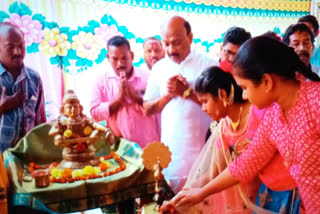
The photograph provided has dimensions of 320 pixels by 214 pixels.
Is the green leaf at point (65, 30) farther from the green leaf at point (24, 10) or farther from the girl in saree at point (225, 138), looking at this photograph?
the girl in saree at point (225, 138)

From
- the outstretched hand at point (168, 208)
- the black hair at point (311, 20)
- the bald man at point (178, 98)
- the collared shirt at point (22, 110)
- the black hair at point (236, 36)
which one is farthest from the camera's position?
the black hair at point (311, 20)

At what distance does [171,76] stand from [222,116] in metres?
0.46

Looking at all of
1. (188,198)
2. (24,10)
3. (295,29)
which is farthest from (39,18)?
(295,29)

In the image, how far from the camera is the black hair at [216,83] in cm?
185

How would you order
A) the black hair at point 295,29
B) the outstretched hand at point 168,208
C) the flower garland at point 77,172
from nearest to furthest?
the outstretched hand at point 168,208 < the flower garland at point 77,172 < the black hair at point 295,29

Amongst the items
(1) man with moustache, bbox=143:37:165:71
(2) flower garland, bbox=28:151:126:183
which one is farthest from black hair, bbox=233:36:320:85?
(2) flower garland, bbox=28:151:126:183

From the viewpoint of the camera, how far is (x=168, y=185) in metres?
2.18

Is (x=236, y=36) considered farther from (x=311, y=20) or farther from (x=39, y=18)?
(x=39, y=18)

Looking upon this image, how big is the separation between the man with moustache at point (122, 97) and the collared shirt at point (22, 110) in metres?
0.33

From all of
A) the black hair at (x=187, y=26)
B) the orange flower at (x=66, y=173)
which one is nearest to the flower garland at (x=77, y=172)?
the orange flower at (x=66, y=173)

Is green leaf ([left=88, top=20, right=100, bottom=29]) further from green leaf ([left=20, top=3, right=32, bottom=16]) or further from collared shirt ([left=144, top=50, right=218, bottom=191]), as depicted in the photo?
collared shirt ([left=144, top=50, right=218, bottom=191])

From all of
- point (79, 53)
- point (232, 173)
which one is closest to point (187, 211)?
point (232, 173)

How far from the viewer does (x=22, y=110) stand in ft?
6.45

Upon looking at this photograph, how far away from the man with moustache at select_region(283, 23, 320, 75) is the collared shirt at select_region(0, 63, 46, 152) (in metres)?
1.74
